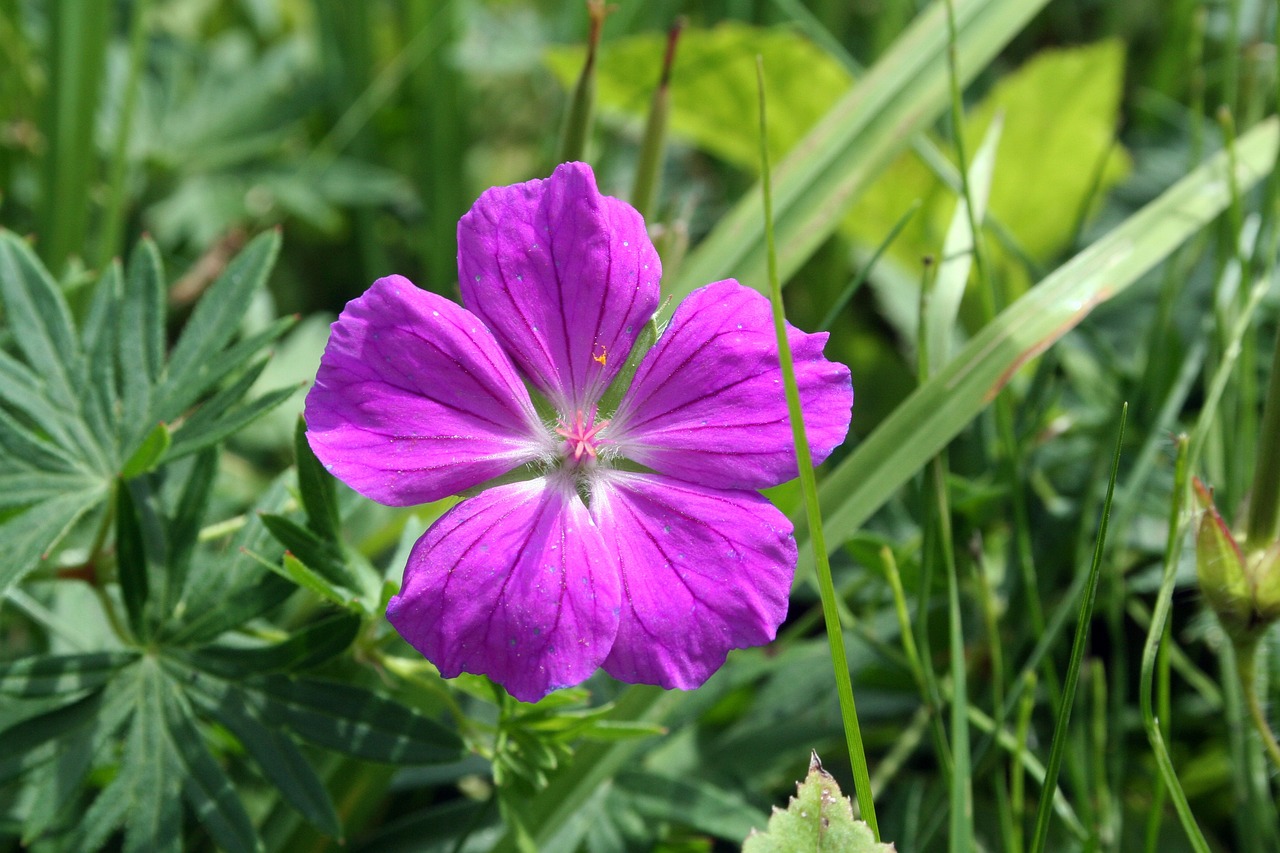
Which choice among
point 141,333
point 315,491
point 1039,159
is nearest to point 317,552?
point 315,491

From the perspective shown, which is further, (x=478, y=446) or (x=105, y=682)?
(x=105, y=682)

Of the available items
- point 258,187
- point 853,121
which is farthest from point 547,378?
point 258,187

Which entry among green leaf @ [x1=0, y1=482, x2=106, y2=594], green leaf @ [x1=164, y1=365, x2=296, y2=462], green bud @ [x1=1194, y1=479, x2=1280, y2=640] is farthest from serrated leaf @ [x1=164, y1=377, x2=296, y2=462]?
green bud @ [x1=1194, y1=479, x2=1280, y2=640]

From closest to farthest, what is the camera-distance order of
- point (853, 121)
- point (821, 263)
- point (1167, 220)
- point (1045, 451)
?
point (1167, 220), point (853, 121), point (1045, 451), point (821, 263)

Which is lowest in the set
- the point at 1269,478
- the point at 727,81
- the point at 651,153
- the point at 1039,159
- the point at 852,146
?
the point at 1269,478

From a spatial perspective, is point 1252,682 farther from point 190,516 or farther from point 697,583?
point 190,516

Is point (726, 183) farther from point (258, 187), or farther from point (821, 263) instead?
point (258, 187)
